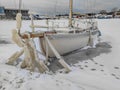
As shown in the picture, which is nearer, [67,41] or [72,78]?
[72,78]

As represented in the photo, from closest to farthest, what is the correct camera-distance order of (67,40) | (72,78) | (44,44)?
(72,78), (44,44), (67,40)

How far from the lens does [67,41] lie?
13.5 meters

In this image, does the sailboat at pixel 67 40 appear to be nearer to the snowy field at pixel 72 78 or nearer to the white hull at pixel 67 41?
the white hull at pixel 67 41

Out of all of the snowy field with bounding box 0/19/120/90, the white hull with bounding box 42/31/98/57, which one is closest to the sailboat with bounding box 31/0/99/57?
the white hull with bounding box 42/31/98/57

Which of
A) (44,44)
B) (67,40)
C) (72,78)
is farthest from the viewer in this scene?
(67,40)

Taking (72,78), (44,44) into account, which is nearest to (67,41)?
(44,44)

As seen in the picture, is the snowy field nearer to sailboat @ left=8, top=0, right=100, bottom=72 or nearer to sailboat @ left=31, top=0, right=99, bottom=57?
sailboat @ left=8, top=0, right=100, bottom=72

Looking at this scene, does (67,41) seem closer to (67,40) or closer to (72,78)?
(67,40)

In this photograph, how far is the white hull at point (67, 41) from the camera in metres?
12.3

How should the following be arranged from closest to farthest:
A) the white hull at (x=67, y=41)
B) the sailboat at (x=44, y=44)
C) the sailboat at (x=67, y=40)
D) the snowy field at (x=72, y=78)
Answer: the snowy field at (x=72, y=78) < the sailboat at (x=44, y=44) < the sailboat at (x=67, y=40) < the white hull at (x=67, y=41)

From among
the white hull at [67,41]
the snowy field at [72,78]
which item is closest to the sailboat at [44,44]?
the white hull at [67,41]

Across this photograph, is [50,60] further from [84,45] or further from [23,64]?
[84,45]

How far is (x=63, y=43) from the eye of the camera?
43.2 feet

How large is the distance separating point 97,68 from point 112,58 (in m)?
2.58
